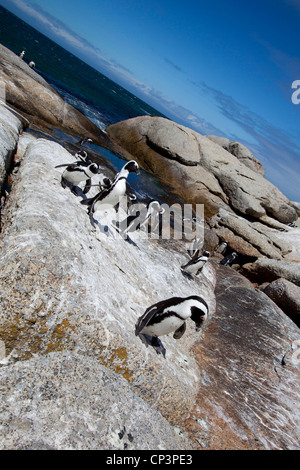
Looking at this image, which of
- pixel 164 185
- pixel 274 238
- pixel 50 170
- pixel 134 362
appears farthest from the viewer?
pixel 164 185

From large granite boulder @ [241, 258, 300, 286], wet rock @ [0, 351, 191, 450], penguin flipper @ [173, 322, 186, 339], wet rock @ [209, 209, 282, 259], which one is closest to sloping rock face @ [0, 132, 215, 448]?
wet rock @ [0, 351, 191, 450]

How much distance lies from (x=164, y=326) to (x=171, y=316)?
7.8 inches

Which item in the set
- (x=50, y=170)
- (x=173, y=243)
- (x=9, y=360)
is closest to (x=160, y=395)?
(x=9, y=360)

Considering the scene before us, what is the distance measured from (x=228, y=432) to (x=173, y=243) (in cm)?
659

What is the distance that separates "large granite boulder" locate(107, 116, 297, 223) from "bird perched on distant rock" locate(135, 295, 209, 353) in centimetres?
1852

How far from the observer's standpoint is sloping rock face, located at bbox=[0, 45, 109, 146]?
54.2 feet

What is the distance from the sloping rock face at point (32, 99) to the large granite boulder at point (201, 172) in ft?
20.7

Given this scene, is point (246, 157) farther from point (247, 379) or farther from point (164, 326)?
point (164, 326)

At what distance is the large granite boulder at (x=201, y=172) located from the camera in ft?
76.1

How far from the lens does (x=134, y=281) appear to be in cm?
610

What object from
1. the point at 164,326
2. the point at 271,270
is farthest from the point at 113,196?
the point at 271,270

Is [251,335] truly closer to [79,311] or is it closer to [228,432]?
[228,432]

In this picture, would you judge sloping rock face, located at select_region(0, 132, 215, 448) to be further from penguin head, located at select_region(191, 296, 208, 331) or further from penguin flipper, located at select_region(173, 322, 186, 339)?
penguin head, located at select_region(191, 296, 208, 331)
